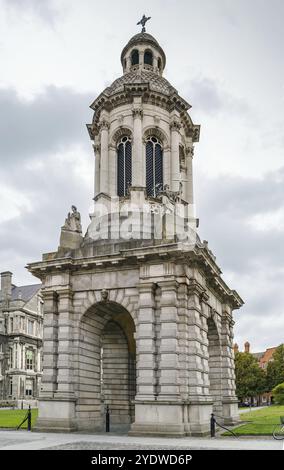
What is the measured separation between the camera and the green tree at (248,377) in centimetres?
9469

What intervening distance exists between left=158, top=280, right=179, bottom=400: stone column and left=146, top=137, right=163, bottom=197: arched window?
10043 mm

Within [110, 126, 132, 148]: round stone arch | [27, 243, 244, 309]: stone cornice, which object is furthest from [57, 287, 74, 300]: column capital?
[110, 126, 132, 148]: round stone arch

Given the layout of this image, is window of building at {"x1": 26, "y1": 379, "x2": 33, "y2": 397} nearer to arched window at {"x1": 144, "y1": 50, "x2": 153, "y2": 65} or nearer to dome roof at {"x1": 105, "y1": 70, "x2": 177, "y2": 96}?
dome roof at {"x1": 105, "y1": 70, "x2": 177, "y2": 96}

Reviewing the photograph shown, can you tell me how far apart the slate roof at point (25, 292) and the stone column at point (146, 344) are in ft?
198

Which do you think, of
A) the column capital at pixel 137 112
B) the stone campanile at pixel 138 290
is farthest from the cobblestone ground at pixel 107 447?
the column capital at pixel 137 112

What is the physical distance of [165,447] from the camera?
20.7m

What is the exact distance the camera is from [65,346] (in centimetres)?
2891

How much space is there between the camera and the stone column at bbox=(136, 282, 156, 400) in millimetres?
26344

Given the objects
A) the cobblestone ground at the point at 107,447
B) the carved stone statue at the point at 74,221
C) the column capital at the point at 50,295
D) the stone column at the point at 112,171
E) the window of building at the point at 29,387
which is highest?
the stone column at the point at 112,171

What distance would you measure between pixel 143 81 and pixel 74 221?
11.7 metres

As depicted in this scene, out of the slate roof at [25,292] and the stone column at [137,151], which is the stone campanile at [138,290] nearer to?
the stone column at [137,151]

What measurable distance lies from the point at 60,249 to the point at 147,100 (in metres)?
13.0
